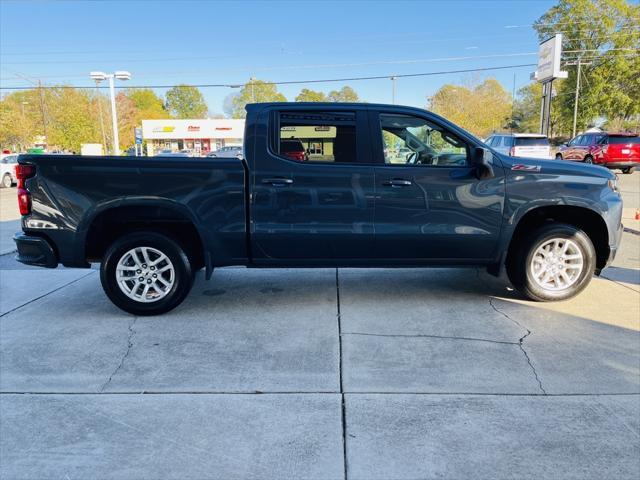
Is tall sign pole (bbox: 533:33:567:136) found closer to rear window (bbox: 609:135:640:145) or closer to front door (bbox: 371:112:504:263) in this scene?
rear window (bbox: 609:135:640:145)

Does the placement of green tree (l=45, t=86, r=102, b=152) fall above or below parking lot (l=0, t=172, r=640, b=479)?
above

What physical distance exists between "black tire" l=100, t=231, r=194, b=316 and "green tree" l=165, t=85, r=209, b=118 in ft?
401

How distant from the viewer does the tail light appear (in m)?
4.49

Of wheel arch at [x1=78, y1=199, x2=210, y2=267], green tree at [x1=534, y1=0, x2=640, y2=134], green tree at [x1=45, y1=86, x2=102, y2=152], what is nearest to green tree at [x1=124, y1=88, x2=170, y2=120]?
green tree at [x1=45, y1=86, x2=102, y2=152]

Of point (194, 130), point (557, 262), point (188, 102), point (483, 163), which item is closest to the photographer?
point (483, 163)

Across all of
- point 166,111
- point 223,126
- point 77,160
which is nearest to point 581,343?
point 77,160

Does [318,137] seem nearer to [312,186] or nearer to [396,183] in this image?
[312,186]

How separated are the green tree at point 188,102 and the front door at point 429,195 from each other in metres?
122

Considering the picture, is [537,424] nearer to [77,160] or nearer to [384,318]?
[384,318]

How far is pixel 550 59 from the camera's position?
1222 inches

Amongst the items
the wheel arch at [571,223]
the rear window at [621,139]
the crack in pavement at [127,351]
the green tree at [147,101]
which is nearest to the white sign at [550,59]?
the rear window at [621,139]

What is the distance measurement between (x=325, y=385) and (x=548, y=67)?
3423 centimetres

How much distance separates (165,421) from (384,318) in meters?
2.37

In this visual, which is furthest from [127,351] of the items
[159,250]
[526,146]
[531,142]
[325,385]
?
[531,142]
